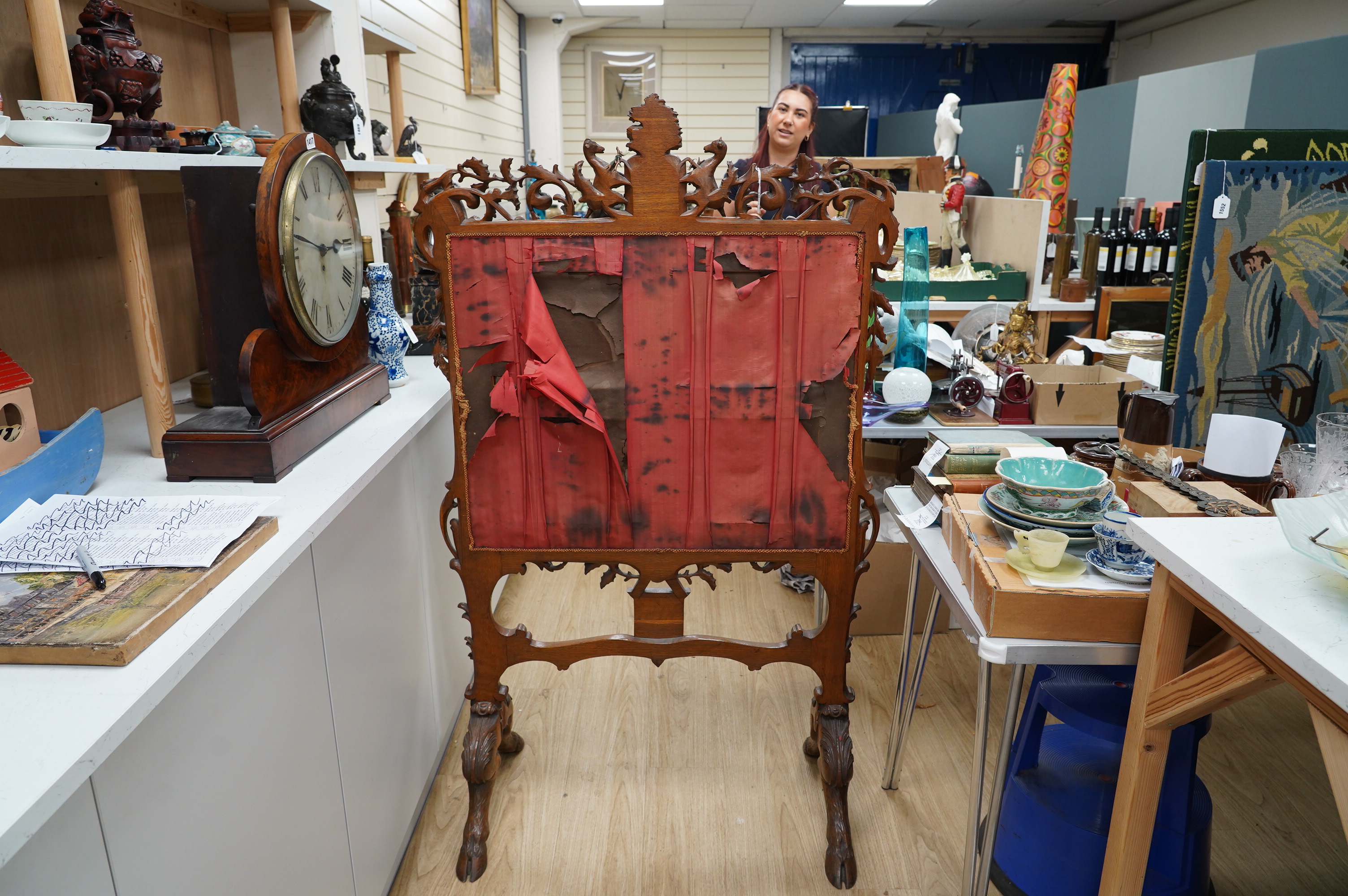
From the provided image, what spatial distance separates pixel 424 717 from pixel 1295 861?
1.86 m

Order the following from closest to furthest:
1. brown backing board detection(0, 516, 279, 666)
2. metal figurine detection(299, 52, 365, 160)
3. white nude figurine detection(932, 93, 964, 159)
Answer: brown backing board detection(0, 516, 279, 666)
metal figurine detection(299, 52, 365, 160)
white nude figurine detection(932, 93, 964, 159)

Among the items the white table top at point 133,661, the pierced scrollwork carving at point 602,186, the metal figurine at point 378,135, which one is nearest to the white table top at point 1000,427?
the pierced scrollwork carving at point 602,186

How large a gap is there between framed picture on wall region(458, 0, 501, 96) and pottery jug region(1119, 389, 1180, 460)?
4968 millimetres

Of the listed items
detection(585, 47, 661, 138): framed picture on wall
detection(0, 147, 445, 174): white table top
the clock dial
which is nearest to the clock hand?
the clock dial

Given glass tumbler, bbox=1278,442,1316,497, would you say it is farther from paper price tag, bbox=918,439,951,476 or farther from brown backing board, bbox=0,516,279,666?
brown backing board, bbox=0,516,279,666

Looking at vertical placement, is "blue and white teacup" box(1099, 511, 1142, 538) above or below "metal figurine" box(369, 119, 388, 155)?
below

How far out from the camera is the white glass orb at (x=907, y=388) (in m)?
2.35

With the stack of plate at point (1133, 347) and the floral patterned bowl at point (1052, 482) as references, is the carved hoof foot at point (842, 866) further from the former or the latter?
the stack of plate at point (1133, 347)

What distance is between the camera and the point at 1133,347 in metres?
3.07

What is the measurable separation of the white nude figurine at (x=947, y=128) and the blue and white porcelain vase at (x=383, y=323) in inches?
161

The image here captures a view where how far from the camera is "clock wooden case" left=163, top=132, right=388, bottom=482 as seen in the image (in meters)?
1.33

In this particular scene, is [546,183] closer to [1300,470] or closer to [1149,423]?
[1149,423]

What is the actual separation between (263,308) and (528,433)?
489mm

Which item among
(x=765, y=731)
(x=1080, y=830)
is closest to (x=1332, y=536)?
(x=1080, y=830)
